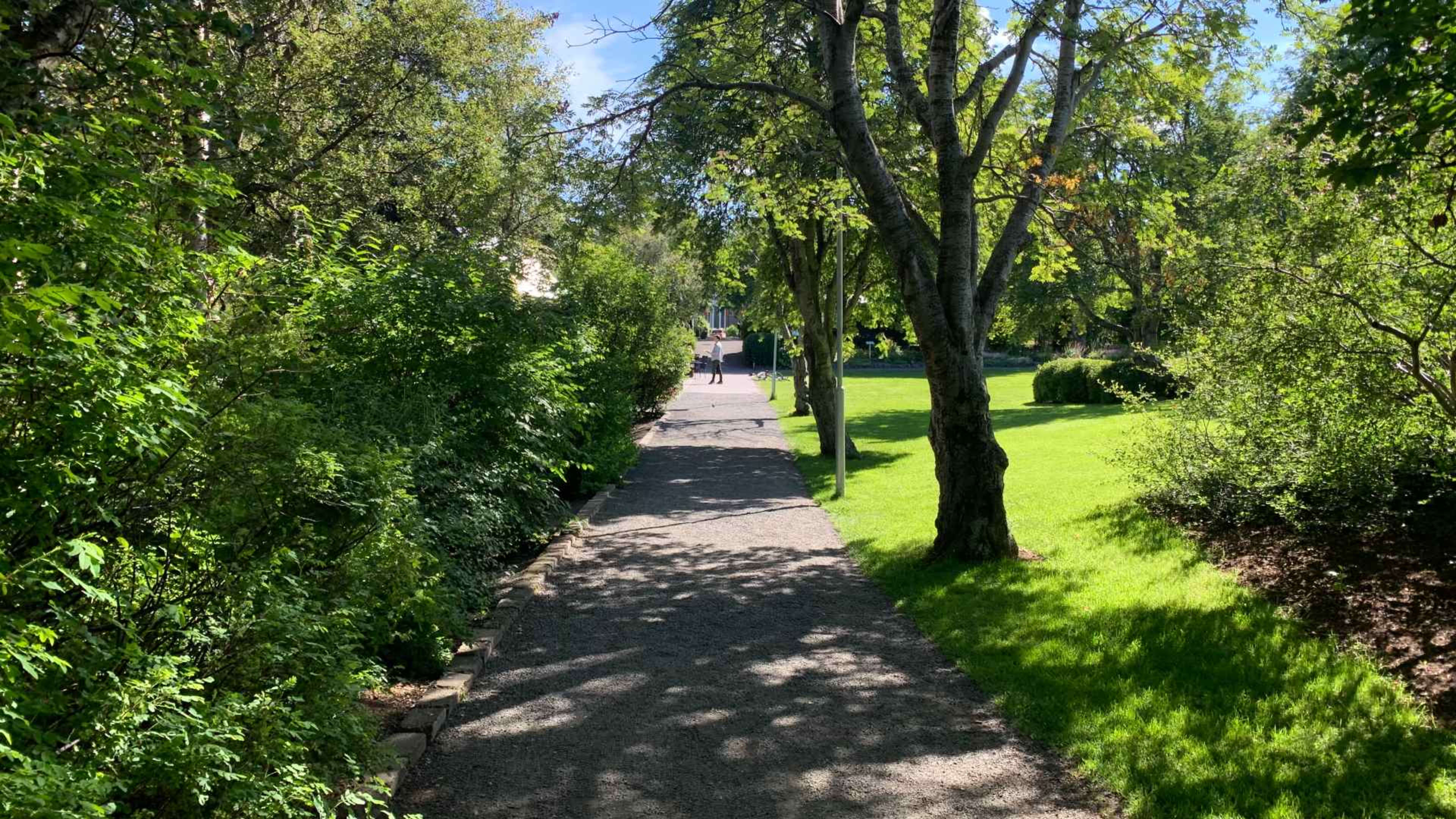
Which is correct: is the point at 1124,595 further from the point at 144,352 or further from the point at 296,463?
the point at 144,352

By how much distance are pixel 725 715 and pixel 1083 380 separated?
26810 millimetres

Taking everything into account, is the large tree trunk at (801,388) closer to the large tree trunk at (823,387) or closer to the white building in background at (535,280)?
the large tree trunk at (823,387)

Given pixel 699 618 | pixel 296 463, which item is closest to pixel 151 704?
pixel 296 463

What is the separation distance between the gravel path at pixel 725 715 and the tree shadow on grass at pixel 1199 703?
30 cm

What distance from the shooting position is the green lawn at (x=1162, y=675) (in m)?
4.21

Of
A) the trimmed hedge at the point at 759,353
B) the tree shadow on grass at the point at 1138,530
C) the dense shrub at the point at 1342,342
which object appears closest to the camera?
the dense shrub at the point at 1342,342

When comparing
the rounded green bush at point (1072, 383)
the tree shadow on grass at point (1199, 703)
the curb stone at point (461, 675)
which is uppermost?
the rounded green bush at point (1072, 383)

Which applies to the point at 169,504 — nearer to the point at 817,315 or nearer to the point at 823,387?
the point at 823,387

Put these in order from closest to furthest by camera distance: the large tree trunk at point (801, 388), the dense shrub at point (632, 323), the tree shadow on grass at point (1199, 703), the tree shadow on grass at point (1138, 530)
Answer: the tree shadow on grass at point (1199, 703) < the tree shadow on grass at point (1138, 530) < the dense shrub at point (632, 323) < the large tree trunk at point (801, 388)

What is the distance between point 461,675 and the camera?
226 inches

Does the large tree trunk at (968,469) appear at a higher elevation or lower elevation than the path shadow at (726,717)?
higher

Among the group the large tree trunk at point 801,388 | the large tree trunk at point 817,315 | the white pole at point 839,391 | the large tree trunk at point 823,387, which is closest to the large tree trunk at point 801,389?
the large tree trunk at point 801,388

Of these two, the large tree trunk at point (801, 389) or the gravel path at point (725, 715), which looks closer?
the gravel path at point (725, 715)

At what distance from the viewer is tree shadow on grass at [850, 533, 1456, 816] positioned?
4152 mm
